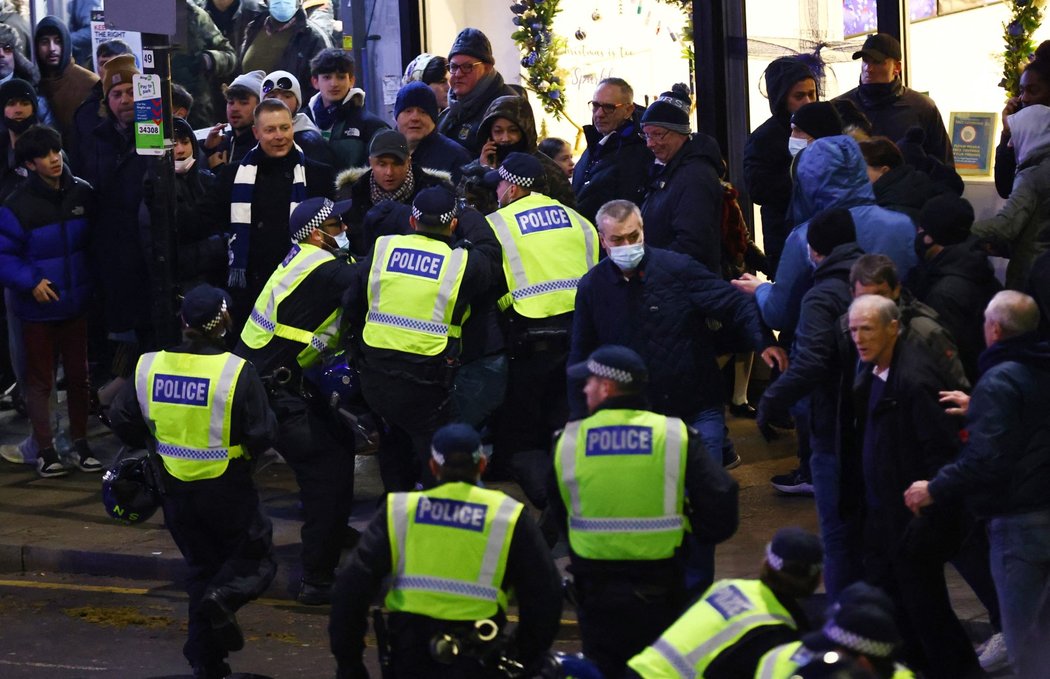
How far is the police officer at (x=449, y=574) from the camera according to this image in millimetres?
6137

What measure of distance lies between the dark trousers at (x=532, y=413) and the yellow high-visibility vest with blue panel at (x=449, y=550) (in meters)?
3.37

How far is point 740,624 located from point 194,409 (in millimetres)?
3432

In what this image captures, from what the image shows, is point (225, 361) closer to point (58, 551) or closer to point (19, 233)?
point (58, 551)

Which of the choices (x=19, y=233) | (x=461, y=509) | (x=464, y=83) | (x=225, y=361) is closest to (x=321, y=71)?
(x=464, y=83)

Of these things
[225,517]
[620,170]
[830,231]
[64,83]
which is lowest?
[225,517]

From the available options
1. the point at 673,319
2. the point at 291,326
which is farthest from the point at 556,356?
the point at 291,326

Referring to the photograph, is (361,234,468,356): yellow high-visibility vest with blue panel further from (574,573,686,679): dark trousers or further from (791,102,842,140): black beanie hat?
(574,573,686,679): dark trousers

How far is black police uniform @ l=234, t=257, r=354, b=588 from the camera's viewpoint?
30.5 feet

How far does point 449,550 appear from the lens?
6137 mm

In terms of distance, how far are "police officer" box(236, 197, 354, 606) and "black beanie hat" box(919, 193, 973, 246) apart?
3.02m

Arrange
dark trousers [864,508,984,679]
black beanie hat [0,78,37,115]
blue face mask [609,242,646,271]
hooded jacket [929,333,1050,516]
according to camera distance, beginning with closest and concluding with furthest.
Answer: hooded jacket [929,333,1050,516], dark trousers [864,508,984,679], blue face mask [609,242,646,271], black beanie hat [0,78,37,115]

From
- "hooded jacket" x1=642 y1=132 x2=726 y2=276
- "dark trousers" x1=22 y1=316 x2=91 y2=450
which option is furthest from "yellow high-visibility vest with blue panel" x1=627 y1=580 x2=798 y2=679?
"dark trousers" x1=22 y1=316 x2=91 y2=450

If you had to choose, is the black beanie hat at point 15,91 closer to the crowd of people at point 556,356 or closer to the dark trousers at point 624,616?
the crowd of people at point 556,356

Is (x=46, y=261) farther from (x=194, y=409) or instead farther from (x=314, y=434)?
(x=194, y=409)
